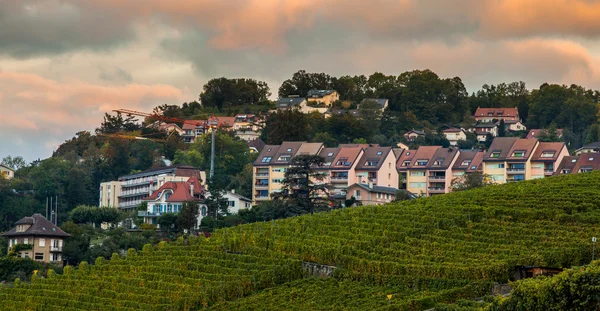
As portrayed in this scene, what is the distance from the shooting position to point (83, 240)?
10131cm

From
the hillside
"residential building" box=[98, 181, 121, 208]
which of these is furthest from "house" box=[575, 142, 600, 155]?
the hillside

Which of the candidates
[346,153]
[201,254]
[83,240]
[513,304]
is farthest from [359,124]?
[513,304]

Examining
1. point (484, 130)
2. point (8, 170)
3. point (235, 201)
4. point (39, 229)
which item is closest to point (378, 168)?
point (235, 201)

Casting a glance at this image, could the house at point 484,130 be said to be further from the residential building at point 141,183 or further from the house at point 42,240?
the house at point 42,240

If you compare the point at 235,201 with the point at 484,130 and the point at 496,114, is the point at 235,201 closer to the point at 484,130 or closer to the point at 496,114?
the point at 484,130

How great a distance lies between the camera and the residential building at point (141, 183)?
431 ft

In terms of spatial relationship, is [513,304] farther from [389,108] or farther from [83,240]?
[389,108]

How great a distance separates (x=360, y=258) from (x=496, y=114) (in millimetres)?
117738

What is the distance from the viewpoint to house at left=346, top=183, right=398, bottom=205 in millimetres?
119750

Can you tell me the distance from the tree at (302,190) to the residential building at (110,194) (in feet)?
97.7

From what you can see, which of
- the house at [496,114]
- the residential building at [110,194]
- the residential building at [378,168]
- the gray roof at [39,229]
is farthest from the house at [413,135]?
the gray roof at [39,229]

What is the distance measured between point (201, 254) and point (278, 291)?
400 inches

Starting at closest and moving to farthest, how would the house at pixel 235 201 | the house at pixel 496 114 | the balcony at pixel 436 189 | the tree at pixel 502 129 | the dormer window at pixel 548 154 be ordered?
the house at pixel 235 201 → the dormer window at pixel 548 154 → the balcony at pixel 436 189 → the tree at pixel 502 129 → the house at pixel 496 114

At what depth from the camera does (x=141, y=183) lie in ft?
443
